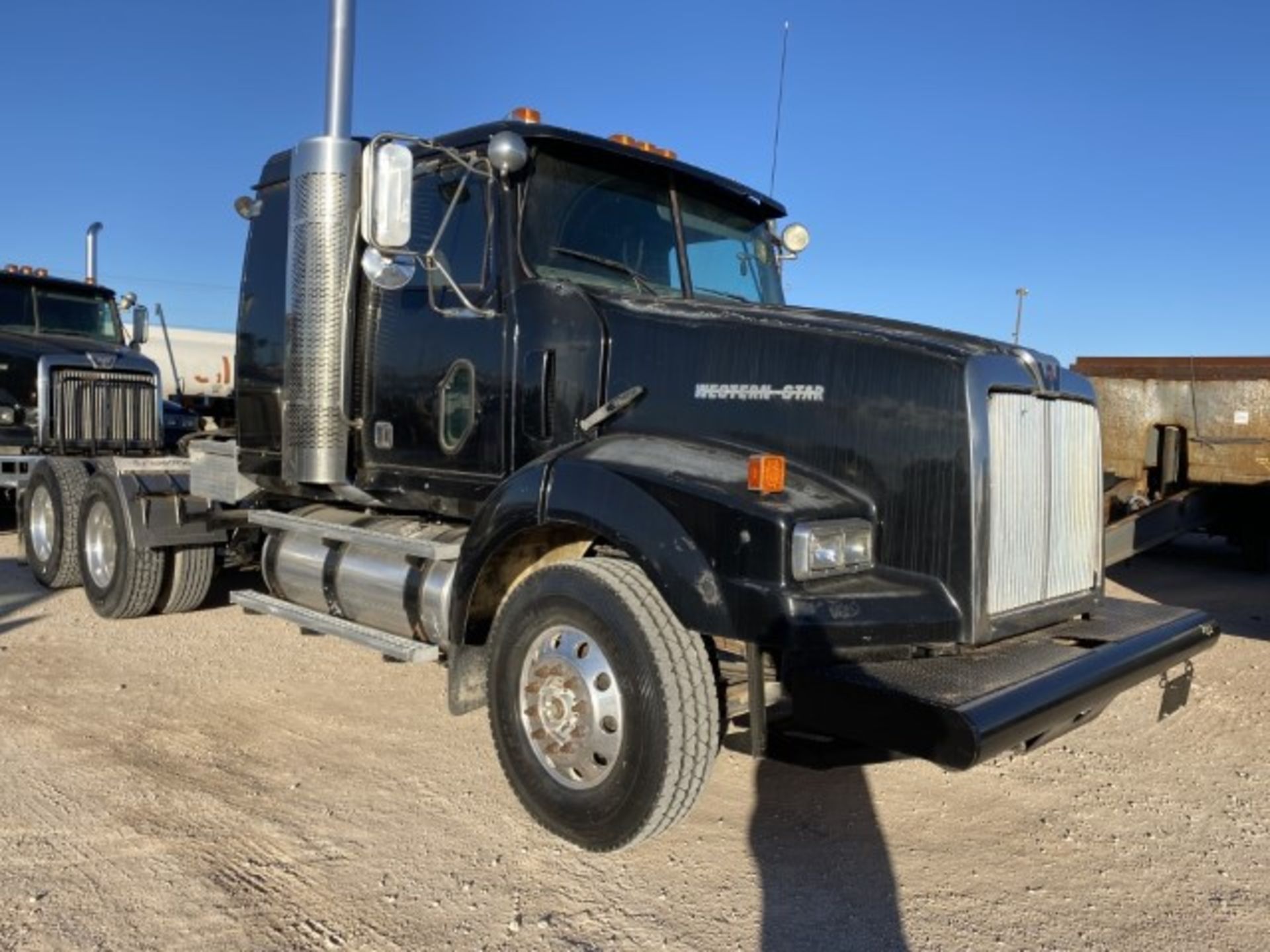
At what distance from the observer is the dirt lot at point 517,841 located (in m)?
3.08

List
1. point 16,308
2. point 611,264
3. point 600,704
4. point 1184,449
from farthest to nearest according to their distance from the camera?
1. point 16,308
2. point 1184,449
3. point 611,264
4. point 600,704

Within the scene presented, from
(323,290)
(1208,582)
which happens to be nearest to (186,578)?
(323,290)

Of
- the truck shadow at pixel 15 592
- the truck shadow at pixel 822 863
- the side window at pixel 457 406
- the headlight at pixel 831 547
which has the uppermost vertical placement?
the side window at pixel 457 406

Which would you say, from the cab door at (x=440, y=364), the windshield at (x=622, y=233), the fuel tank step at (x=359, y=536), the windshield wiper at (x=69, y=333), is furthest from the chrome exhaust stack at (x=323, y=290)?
the windshield wiper at (x=69, y=333)

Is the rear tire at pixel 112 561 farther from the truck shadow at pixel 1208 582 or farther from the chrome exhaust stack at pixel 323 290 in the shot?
the truck shadow at pixel 1208 582

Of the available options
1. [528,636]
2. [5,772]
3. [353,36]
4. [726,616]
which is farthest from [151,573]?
[726,616]

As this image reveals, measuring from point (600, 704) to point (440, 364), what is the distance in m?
1.92

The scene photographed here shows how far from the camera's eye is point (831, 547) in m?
3.20

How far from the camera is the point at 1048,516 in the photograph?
3.67m

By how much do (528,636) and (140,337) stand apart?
861cm

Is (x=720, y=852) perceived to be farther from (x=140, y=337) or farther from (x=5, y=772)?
(x=140, y=337)

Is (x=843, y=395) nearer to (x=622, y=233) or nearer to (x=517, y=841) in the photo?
(x=622, y=233)

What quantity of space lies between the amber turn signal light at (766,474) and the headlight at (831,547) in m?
0.20

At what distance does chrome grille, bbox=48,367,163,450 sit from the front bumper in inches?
324
